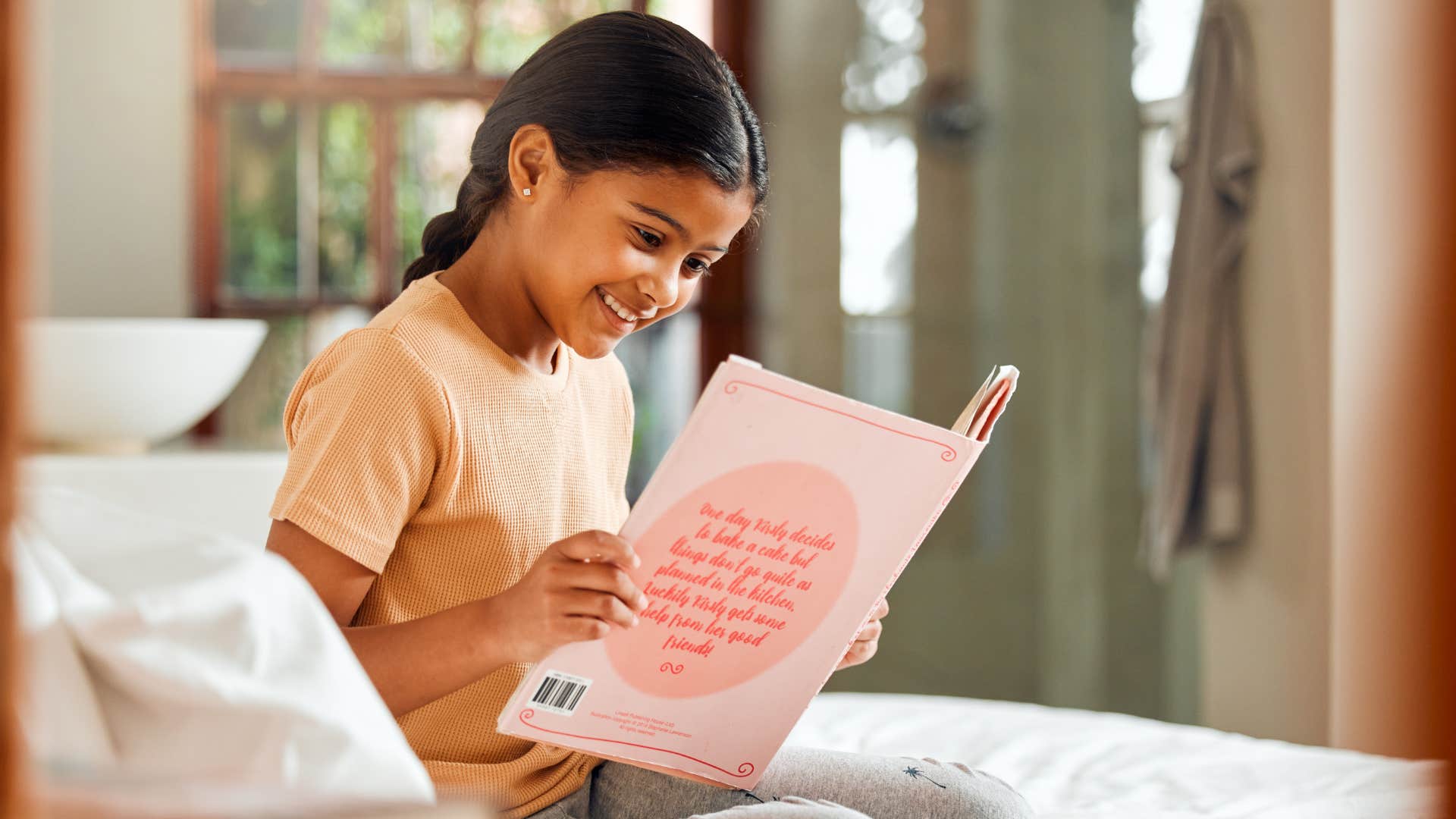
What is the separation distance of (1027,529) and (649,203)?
2.35 meters

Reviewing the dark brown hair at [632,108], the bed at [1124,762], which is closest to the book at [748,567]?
the dark brown hair at [632,108]

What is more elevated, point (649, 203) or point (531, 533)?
point (649, 203)

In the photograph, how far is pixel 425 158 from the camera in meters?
3.03

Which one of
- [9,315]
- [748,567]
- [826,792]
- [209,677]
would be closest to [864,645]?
[826,792]

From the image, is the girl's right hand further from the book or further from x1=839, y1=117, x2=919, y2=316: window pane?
x1=839, y1=117, x2=919, y2=316: window pane

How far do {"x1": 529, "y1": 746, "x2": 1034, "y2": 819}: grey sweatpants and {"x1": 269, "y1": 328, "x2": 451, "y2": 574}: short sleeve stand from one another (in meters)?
0.26

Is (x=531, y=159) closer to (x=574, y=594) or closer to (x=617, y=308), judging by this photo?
(x=617, y=308)

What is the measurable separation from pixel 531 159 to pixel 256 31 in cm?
219

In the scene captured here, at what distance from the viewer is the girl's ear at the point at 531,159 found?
3.38 ft

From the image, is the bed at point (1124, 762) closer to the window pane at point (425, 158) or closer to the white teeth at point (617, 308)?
the white teeth at point (617, 308)

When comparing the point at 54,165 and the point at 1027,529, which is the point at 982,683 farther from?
the point at 54,165

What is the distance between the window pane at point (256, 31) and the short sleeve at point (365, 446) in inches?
88.8

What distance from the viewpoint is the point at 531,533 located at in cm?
98

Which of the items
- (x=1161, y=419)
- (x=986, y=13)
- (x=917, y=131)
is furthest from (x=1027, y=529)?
(x=986, y=13)
